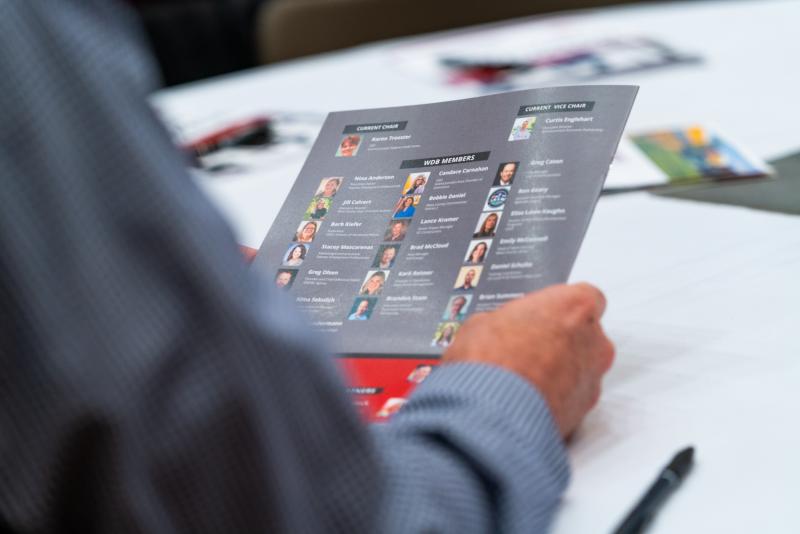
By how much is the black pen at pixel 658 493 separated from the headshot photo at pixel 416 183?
0.94 feet

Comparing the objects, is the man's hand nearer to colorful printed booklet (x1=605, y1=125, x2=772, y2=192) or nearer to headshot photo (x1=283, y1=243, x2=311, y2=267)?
headshot photo (x1=283, y1=243, x2=311, y2=267)

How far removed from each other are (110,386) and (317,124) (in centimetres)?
107

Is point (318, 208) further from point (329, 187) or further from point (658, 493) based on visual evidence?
point (658, 493)

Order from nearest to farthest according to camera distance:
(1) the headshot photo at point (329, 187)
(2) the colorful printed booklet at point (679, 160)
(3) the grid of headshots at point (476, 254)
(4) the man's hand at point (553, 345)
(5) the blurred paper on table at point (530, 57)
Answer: (4) the man's hand at point (553, 345)
(3) the grid of headshots at point (476, 254)
(1) the headshot photo at point (329, 187)
(2) the colorful printed booklet at point (679, 160)
(5) the blurred paper on table at point (530, 57)

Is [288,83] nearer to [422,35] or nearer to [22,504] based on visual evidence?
[422,35]

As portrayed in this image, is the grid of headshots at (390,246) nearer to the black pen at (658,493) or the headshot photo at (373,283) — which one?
the headshot photo at (373,283)

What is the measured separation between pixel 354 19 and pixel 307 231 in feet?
4.43

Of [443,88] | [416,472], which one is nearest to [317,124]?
[443,88]

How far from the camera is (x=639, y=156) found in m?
1.25

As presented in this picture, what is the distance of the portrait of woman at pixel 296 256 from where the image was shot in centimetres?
82

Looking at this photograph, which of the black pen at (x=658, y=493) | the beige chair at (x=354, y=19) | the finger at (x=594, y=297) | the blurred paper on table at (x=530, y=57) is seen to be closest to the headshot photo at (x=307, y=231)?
the finger at (x=594, y=297)

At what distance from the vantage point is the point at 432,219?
2.59 ft

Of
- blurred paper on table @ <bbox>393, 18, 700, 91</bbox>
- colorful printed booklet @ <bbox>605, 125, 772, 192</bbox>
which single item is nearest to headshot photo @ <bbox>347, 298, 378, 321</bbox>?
colorful printed booklet @ <bbox>605, 125, 772, 192</bbox>

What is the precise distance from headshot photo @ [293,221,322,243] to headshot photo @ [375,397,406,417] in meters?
0.18
